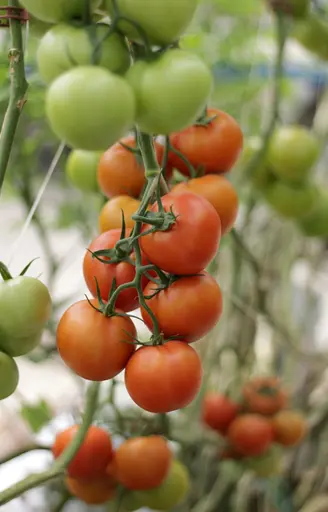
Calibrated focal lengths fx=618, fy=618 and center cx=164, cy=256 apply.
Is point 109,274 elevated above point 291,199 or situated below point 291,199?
above

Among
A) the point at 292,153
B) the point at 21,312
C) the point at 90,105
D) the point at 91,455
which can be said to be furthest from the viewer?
the point at 292,153

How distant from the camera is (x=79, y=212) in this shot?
40.4 inches

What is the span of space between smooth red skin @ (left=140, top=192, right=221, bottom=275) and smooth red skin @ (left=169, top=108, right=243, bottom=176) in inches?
3.8

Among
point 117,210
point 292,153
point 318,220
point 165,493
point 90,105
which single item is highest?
point 90,105

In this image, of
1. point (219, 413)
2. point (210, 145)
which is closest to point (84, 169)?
point (210, 145)

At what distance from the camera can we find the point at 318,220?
0.78 meters

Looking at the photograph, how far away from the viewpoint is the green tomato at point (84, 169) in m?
0.57

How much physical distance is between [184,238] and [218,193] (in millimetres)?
87

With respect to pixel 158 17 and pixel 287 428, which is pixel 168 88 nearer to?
pixel 158 17

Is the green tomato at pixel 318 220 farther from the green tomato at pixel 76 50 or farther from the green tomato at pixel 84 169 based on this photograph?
the green tomato at pixel 76 50

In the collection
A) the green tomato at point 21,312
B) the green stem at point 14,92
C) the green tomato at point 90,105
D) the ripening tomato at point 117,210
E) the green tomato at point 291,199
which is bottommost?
the green tomato at point 291,199

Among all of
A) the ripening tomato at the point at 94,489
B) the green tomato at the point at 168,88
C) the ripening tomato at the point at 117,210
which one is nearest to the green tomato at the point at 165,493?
the ripening tomato at the point at 94,489

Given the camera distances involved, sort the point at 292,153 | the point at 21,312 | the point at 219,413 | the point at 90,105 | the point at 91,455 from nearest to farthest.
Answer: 1. the point at 90,105
2. the point at 21,312
3. the point at 91,455
4. the point at 292,153
5. the point at 219,413

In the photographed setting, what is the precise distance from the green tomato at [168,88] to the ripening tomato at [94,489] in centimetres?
38
